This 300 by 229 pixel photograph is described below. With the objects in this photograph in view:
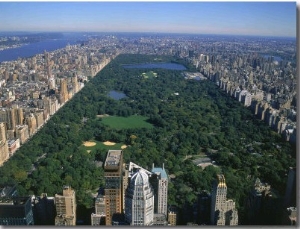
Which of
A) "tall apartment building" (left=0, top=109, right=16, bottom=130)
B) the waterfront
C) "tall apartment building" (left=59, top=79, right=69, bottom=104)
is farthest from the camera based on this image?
the waterfront

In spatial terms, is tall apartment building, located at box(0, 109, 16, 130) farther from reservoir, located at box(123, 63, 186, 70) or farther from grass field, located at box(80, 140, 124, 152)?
reservoir, located at box(123, 63, 186, 70)


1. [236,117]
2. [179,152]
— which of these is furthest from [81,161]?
[236,117]

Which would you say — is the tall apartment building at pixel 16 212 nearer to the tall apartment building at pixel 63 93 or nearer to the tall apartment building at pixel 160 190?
the tall apartment building at pixel 160 190

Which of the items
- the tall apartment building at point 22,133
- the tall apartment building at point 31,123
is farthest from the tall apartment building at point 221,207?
the tall apartment building at point 31,123

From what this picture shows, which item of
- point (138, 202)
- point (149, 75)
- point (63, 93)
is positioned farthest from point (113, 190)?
point (149, 75)

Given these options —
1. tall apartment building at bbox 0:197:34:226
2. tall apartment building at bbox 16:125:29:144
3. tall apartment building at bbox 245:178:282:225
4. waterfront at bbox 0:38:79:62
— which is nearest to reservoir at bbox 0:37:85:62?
waterfront at bbox 0:38:79:62
